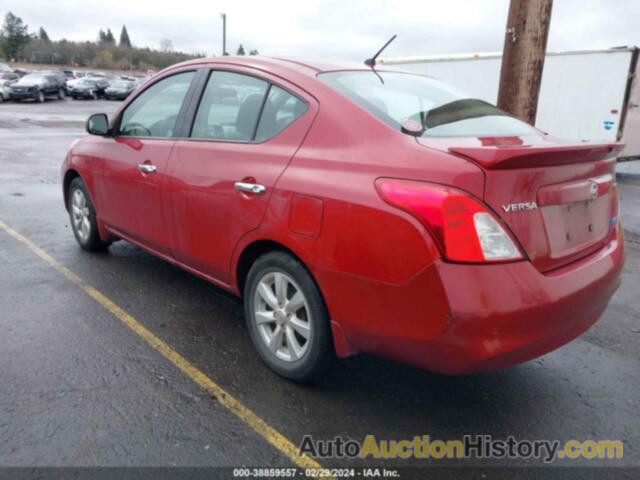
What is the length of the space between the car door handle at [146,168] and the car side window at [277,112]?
3.37ft

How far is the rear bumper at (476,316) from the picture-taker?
2.10 meters

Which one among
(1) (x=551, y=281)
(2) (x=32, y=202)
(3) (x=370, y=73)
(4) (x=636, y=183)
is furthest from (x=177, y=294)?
(4) (x=636, y=183)

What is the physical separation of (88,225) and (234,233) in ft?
7.94

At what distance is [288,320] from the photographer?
282cm

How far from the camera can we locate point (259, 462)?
2.30 metres

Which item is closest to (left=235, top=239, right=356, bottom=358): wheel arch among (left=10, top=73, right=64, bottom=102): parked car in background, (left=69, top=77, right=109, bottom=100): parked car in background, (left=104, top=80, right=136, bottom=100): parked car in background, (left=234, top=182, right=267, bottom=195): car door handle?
(left=234, top=182, right=267, bottom=195): car door handle

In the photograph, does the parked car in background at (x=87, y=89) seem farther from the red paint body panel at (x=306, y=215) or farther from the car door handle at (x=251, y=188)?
the red paint body panel at (x=306, y=215)

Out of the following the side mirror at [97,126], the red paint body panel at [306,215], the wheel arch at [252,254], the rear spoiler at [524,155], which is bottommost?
the wheel arch at [252,254]

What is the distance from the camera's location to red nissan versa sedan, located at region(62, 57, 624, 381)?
2135 millimetres

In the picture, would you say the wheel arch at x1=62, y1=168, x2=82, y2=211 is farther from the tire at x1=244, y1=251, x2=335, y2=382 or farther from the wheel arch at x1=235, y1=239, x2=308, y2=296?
the tire at x1=244, y1=251, x2=335, y2=382

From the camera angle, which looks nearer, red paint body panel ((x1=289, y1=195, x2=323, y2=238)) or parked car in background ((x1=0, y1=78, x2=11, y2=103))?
red paint body panel ((x1=289, y1=195, x2=323, y2=238))

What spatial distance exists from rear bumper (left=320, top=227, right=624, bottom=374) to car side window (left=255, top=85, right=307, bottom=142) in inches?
40.7

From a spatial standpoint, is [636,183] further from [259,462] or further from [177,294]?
[259,462]

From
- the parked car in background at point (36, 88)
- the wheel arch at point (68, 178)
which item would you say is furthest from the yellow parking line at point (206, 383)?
the parked car in background at point (36, 88)
